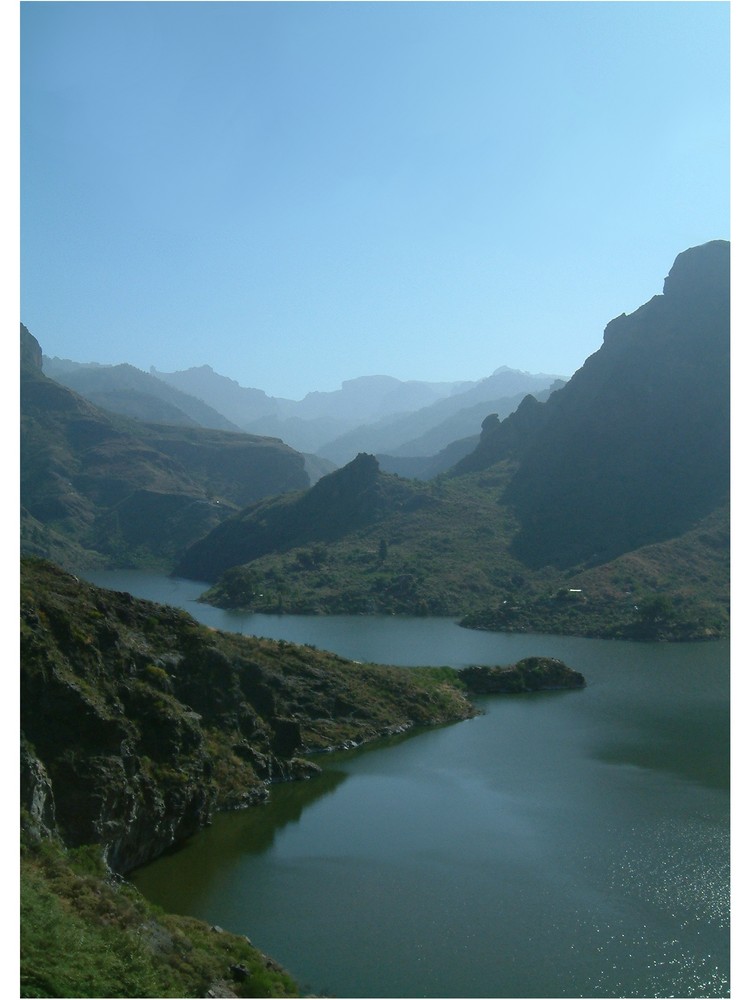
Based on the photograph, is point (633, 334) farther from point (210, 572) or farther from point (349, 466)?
point (210, 572)

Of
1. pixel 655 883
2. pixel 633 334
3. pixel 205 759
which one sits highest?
pixel 633 334

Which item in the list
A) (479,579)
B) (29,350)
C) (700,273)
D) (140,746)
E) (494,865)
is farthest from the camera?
(29,350)

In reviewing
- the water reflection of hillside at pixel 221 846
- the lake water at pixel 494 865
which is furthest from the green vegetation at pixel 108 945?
the water reflection of hillside at pixel 221 846

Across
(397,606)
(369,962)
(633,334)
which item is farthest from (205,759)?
(633,334)

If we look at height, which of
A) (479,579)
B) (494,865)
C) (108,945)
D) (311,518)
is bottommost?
(494,865)

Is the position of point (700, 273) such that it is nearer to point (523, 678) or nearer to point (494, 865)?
point (523, 678)

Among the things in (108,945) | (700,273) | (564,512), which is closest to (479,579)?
(564,512)

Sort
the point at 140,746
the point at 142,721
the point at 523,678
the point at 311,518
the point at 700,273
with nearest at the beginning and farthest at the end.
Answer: the point at 140,746 < the point at 142,721 < the point at 523,678 < the point at 700,273 < the point at 311,518
